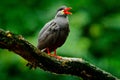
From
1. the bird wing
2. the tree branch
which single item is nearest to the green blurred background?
the tree branch

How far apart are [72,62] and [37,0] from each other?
322 inches

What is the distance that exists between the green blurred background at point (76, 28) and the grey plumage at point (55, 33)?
533cm

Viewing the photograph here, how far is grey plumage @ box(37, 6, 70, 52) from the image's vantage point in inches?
314

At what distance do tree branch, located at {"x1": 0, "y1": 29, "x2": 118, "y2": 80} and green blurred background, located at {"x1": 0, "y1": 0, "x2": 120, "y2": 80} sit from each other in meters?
5.22

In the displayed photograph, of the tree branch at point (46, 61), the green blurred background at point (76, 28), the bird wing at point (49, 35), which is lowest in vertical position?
the tree branch at point (46, 61)

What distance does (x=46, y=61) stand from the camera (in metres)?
7.89

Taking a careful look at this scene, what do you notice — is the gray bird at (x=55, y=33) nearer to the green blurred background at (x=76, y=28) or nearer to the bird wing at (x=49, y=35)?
the bird wing at (x=49, y=35)

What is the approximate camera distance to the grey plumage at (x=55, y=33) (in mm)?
7986

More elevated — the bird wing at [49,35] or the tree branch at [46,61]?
the bird wing at [49,35]

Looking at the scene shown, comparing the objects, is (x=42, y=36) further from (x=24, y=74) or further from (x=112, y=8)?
(x=112, y=8)

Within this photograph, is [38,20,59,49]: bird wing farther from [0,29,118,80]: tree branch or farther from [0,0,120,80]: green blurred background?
[0,0,120,80]: green blurred background

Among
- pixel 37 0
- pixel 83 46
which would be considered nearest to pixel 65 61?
pixel 83 46

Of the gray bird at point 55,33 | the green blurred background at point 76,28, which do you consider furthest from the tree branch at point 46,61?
the green blurred background at point 76,28

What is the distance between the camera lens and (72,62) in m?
8.12
